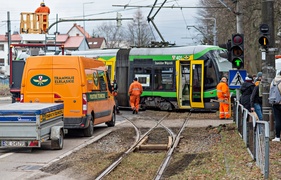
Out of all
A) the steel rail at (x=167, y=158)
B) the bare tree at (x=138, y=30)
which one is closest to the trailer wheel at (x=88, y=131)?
the steel rail at (x=167, y=158)

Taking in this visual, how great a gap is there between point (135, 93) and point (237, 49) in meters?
10.1

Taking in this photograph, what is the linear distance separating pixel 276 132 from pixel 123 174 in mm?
4662

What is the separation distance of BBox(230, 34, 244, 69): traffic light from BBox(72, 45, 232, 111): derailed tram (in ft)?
27.4

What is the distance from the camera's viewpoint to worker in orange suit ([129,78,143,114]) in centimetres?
2640

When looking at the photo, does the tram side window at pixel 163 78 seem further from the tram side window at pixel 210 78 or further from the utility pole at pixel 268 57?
the utility pole at pixel 268 57

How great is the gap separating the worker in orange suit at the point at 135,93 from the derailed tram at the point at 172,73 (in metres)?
1.31

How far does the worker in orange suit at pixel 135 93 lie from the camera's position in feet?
86.6

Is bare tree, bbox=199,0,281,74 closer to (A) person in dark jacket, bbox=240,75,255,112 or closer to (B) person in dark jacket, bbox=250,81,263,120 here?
(A) person in dark jacket, bbox=240,75,255,112

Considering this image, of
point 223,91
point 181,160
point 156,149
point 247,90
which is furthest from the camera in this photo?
point 223,91

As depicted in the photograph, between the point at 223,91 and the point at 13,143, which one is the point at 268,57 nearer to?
the point at 13,143

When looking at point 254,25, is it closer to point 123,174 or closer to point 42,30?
point 42,30

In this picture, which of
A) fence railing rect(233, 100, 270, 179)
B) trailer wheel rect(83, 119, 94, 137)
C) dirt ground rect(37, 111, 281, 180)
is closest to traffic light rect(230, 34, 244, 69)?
dirt ground rect(37, 111, 281, 180)

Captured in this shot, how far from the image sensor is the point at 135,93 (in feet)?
86.4

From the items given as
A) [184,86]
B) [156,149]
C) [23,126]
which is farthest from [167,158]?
[184,86]
